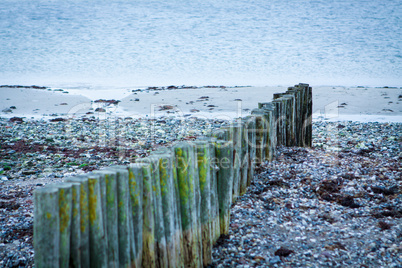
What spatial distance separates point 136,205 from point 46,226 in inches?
28.0

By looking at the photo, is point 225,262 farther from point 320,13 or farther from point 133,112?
point 320,13

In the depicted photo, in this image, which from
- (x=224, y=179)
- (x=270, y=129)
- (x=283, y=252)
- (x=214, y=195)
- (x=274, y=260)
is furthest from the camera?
(x=270, y=129)

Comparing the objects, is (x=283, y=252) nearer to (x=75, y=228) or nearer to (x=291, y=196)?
(x=291, y=196)

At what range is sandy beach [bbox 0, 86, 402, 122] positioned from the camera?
1218 cm

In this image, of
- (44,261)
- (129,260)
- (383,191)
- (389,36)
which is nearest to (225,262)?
(129,260)

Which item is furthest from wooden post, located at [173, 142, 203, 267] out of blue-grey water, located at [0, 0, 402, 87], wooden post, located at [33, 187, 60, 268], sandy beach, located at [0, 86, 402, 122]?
blue-grey water, located at [0, 0, 402, 87]

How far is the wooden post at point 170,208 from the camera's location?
9.34 feet

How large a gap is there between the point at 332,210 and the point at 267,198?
0.81 meters

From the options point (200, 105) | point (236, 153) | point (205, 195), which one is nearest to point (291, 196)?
point (236, 153)

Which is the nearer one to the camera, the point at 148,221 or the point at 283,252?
the point at 148,221

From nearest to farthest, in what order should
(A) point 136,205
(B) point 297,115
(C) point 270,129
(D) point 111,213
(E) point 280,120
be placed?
(D) point 111,213 → (A) point 136,205 → (C) point 270,129 → (E) point 280,120 → (B) point 297,115

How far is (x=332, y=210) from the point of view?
4.25 meters

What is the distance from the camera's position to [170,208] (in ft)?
9.46

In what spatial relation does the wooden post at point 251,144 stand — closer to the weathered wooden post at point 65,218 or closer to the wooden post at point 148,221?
the wooden post at point 148,221
